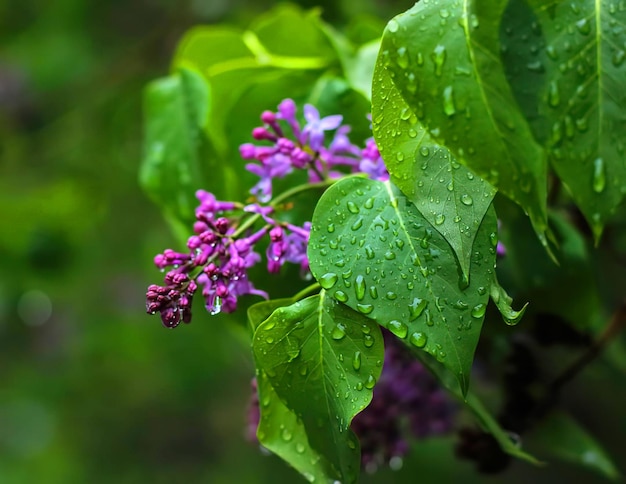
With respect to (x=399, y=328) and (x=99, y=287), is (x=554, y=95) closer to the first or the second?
(x=399, y=328)

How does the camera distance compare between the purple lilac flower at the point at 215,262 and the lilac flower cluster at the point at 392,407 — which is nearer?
the purple lilac flower at the point at 215,262

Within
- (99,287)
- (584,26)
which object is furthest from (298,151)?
(99,287)

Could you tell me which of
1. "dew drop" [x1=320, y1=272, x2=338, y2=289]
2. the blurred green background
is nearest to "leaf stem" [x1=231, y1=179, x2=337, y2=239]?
"dew drop" [x1=320, y1=272, x2=338, y2=289]

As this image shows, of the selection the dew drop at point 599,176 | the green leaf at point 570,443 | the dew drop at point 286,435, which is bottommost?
the green leaf at point 570,443

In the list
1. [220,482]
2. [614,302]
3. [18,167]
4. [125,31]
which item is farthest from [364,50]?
[220,482]

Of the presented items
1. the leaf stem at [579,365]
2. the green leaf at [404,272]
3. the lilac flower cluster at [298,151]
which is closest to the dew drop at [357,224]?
the green leaf at [404,272]

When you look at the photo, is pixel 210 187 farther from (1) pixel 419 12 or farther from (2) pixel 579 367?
(2) pixel 579 367

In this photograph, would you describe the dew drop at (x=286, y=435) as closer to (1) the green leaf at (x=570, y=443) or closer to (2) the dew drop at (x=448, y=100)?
(2) the dew drop at (x=448, y=100)
